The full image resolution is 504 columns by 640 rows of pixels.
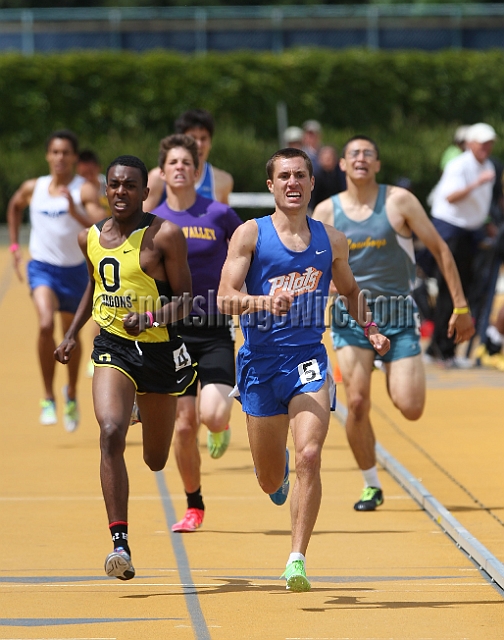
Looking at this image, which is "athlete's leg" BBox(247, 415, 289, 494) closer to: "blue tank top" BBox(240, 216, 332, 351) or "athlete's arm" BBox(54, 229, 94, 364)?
"blue tank top" BBox(240, 216, 332, 351)

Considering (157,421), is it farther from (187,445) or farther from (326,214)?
(326,214)

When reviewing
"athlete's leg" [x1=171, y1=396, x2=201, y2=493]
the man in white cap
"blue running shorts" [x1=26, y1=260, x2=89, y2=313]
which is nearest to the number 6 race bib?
"athlete's leg" [x1=171, y1=396, x2=201, y2=493]

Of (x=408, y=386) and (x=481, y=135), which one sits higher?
(x=481, y=135)

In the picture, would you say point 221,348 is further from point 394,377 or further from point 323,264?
point 323,264

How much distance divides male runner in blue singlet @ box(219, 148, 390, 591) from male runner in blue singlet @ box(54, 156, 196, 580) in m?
0.39

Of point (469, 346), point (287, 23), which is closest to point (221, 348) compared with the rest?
point (469, 346)

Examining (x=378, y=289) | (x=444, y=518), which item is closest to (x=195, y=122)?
(x=378, y=289)

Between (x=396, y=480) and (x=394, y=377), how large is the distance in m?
1.28

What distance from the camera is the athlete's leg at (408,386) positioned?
332 inches

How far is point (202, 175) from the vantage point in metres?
9.16

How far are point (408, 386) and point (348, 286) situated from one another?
5.71 feet

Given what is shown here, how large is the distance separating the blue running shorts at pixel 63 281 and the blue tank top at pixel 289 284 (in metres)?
4.97

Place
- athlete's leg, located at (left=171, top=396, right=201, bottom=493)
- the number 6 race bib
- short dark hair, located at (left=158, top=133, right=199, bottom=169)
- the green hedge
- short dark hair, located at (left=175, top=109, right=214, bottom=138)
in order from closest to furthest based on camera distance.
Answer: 1. the number 6 race bib
2. athlete's leg, located at (left=171, top=396, right=201, bottom=493)
3. short dark hair, located at (left=158, top=133, right=199, bottom=169)
4. short dark hair, located at (left=175, top=109, right=214, bottom=138)
5. the green hedge

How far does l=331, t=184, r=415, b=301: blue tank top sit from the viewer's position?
28.5 feet
